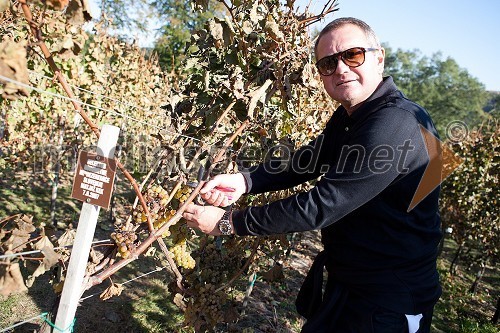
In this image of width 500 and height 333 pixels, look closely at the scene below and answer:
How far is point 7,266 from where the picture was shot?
139 centimetres

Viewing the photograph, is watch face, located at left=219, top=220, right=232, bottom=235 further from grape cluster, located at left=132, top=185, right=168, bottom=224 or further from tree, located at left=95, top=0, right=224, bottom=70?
tree, located at left=95, top=0, right=224, bottom=70

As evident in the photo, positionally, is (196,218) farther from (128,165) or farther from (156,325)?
(128,165)

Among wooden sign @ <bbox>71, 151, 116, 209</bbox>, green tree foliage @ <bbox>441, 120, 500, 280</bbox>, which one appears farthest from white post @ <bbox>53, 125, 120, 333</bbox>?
green tree foliage @ <bbox>441, 120, 500, 280</bbox>

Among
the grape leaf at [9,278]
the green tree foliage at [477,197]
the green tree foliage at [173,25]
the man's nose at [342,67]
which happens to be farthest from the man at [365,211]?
the green tree foliage at [173,25]

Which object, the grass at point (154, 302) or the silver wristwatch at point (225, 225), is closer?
the silver wristwatch at point (225, 225)

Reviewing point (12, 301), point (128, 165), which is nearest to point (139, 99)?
point (128, 165)

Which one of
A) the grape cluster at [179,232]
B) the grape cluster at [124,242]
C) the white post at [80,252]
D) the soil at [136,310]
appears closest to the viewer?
the white post at [80,252]

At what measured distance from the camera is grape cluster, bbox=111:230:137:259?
171 centimetres

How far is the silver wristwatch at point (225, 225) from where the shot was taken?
1.50 meters

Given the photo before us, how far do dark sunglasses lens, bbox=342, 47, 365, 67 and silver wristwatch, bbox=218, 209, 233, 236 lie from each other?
79 cm

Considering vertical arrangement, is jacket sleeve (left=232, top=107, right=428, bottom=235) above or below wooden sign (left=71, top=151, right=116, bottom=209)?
above

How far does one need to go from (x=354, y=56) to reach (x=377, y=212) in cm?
64

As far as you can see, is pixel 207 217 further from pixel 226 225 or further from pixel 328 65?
pixel 328 65

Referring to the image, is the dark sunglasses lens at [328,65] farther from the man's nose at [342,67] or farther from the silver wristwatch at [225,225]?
the silver wristwatch at [225,225]
